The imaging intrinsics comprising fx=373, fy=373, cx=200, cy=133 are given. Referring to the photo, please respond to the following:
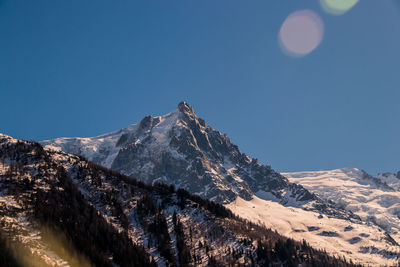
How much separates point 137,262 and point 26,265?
173ft

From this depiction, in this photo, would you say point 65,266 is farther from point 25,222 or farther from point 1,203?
point 1,203

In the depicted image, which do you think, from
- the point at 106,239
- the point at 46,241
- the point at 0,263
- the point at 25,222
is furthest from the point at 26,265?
the point at 106,239

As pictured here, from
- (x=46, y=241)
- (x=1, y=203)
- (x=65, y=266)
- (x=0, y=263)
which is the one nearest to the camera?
(x=0, y=263)

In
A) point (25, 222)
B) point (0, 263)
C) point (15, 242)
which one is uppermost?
point (25, 222)

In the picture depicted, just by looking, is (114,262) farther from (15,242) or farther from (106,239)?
(15,242)

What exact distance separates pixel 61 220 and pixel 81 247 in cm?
2663

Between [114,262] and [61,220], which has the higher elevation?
[61,220]

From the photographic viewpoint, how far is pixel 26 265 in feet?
504

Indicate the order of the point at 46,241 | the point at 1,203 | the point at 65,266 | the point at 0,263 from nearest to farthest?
the point at 0,263 < the point at 65,266 < the point at 46,241 < the point at 1,203

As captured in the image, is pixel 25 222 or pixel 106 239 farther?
pixel 106 239

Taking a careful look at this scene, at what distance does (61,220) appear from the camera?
199m

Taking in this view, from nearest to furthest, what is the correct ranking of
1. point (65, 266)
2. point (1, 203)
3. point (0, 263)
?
1. point (0, 263)
2. point (65, 266)
3. point (1, 203)

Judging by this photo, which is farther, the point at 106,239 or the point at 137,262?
the point at 106,239

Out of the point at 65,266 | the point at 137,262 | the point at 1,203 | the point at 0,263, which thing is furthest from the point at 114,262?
the point at 1,203
